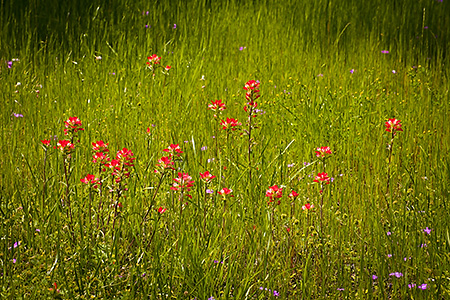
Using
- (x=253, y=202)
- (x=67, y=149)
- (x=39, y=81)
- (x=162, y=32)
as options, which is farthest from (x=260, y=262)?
(x=162, y=32)

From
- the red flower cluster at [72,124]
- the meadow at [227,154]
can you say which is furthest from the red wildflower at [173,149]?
the red flower cluster at [72,124]

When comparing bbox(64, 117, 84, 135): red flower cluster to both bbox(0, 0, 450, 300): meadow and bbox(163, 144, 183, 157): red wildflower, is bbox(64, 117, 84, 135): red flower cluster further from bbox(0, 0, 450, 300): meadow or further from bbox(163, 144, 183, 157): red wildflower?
bbox(163, 144, 183, 157): red wildflower

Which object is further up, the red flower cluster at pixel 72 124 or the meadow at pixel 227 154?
the red flower cluster at pixel 72 124

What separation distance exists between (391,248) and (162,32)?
11.2 ft

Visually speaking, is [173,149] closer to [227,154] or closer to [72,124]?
[72,124]

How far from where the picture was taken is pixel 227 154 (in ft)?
9.87

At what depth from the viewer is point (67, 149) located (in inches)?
84.7

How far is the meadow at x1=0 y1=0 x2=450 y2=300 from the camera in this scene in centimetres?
219

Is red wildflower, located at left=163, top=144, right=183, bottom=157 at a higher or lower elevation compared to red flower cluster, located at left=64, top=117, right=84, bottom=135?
lower

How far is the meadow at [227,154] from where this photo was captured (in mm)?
2193

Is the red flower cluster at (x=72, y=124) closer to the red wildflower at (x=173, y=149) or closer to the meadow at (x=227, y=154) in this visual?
the meadow at (x=227, y=154)

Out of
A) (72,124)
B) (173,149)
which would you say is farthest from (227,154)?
(72,124)

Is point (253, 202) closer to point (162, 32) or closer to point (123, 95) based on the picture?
point (123, 95)

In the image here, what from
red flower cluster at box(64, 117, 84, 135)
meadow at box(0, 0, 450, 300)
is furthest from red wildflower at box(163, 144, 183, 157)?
red flower cluster at box(64, 117, 84, 135)
